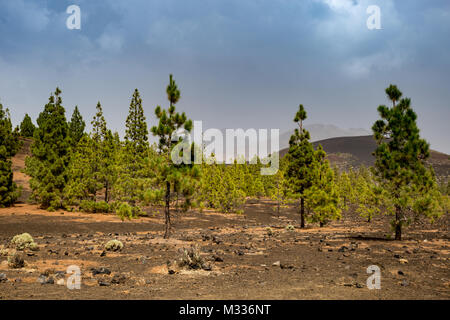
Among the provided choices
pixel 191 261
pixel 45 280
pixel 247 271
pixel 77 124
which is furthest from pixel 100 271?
pixel 77 124

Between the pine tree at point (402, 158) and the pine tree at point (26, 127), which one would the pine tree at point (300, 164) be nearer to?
the pine tree at point (402, 158)

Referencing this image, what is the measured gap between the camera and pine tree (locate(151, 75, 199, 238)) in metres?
19.0

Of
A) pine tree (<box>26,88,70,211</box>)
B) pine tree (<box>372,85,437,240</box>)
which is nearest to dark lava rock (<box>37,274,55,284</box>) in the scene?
pine tree (<box>372,85,437,240</box>)

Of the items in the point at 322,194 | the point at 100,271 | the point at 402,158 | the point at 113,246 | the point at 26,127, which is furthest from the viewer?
the point at 26,127

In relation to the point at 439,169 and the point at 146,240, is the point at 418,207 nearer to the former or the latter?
the point at 146,240

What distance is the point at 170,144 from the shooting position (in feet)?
65.7

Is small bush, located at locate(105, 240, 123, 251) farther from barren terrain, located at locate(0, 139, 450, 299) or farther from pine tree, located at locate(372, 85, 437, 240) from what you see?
pine tree, located at locate(372, 85, 437, 240)

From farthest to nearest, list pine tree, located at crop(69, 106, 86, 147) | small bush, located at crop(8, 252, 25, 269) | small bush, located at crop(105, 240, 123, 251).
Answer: pine tree, located at crop(69, 106, 86, 147) → small bush, located at crop(105, 240, 123, 251) → small bush, located at crop(8, 252, 25, 269)

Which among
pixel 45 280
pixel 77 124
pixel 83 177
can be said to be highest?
pixel 77 124

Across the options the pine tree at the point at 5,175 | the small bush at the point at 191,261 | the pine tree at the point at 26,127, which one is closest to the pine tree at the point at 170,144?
the small bush at the point at 191,261

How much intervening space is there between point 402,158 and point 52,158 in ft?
118

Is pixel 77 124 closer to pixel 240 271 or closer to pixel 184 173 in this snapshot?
pixel 184 173

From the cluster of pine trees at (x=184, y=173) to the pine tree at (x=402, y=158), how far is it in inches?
2.0

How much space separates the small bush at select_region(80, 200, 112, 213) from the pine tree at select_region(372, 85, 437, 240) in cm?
3220
